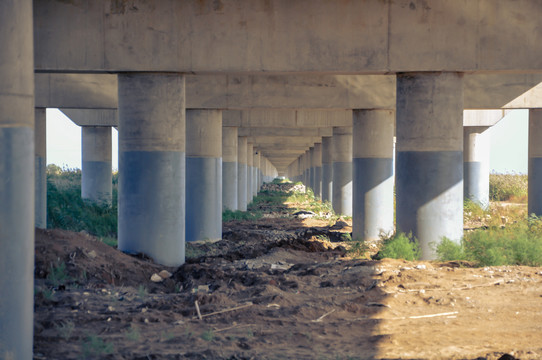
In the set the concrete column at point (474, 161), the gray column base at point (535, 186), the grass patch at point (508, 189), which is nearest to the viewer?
the gray column base at point (535, 186)

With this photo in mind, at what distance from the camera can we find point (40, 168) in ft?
64.7

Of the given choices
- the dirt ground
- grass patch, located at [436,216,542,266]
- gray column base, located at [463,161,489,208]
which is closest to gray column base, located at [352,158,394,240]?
grass patch, located at [436,216,542,266]

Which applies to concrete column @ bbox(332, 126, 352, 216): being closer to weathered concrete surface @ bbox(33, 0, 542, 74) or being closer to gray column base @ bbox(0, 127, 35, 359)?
weathered concrete surface @ bbox(33, 0, 542, 74)

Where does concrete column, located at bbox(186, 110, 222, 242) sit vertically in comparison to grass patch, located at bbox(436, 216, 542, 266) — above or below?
above

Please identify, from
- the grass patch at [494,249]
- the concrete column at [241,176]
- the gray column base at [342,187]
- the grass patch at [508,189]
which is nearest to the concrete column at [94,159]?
the concrete column at [241,176]

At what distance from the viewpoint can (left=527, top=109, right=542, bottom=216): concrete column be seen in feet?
73.8

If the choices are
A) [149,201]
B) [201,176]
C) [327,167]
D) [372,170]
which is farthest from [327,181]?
[149,201]

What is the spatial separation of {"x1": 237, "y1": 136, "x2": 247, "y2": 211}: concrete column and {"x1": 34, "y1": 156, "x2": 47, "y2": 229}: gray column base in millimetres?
14511

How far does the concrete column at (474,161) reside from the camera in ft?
102

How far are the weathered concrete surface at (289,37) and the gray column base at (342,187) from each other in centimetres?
1657

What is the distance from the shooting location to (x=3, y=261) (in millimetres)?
5430

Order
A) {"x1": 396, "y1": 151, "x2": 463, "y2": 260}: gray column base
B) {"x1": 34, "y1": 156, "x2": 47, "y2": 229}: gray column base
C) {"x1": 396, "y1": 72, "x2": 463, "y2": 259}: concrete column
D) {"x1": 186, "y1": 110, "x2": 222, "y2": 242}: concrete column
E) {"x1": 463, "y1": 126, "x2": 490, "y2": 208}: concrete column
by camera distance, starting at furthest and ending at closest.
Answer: {"x1": 463, "y1": 126, "x2": 490, "y2": 208}: concrete column, {"x1": 186, "y1": 110, "x2": 222, "y2": 242}: concrete column, {"x1": 34, "y1": 156, "x2": 47, "y2": 229}: gray column base, {"x1": 396, "y1": 151, "x2": 463, "y2": 260}: gray column base, {"x1": 396, "y1": 72, "x2": 463, "y2": 259}: concrete column

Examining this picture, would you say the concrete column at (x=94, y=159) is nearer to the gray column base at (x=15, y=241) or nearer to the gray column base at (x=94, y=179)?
the gray column base at (x=94, y=179)

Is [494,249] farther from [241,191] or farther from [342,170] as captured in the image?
[241,191]
